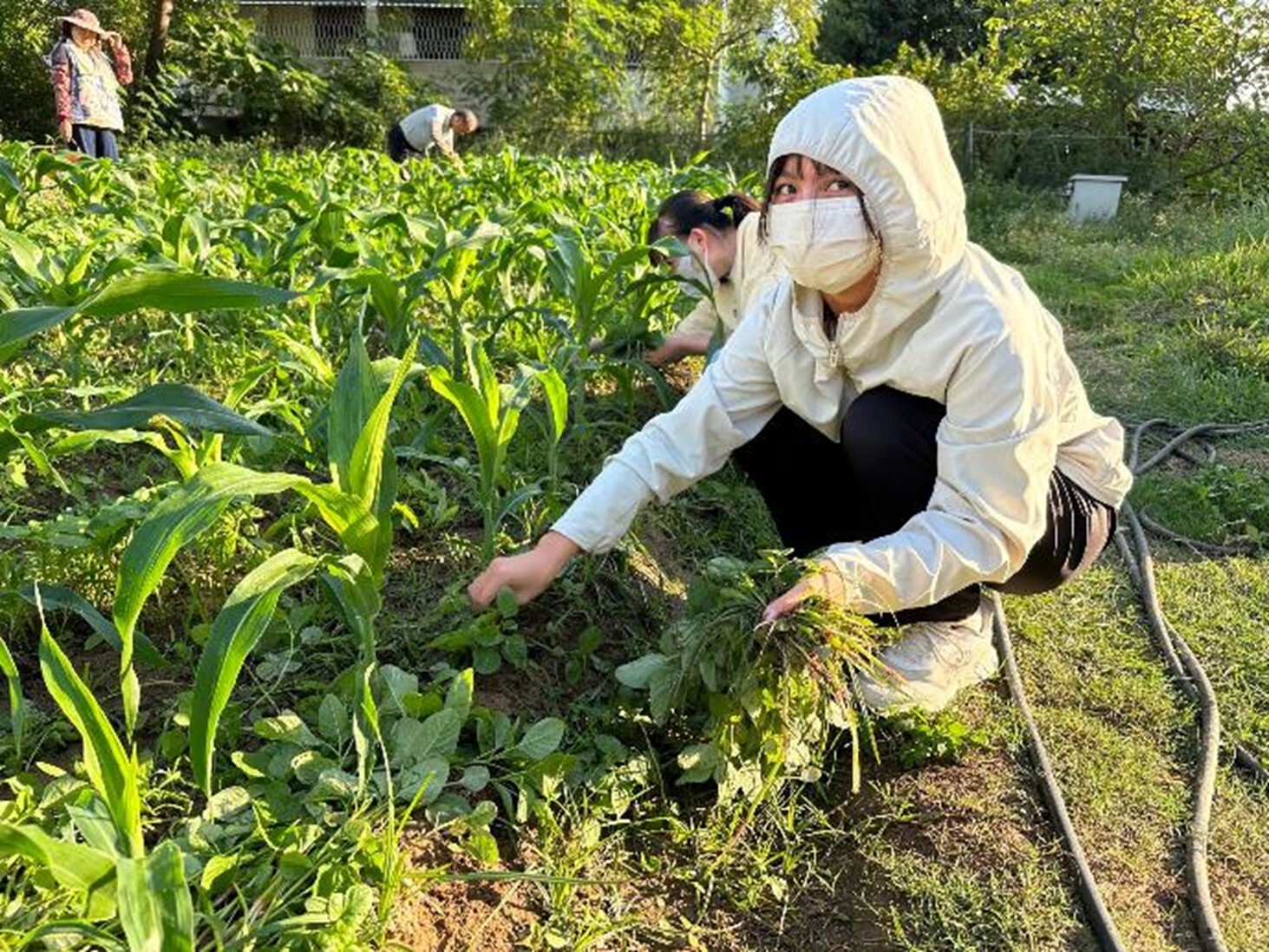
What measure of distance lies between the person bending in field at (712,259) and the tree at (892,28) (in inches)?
724

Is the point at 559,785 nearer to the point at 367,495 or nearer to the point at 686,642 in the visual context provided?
the point at 686,642

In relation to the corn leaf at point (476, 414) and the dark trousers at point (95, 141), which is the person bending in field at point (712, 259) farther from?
the dark trousers at point (95, 141)

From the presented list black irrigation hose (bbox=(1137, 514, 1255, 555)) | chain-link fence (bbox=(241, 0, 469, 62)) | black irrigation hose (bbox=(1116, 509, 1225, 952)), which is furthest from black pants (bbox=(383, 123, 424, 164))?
chain-link fence (bbox=(241, 0, 469, 62))

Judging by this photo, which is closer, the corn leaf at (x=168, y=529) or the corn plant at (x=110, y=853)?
the corn plant at (x=110, y=853)

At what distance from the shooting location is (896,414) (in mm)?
1724

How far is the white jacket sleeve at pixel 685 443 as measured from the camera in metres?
1.71

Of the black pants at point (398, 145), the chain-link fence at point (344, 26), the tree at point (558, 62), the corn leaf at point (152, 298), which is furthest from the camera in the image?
the chain-link fence at point (344, 26)

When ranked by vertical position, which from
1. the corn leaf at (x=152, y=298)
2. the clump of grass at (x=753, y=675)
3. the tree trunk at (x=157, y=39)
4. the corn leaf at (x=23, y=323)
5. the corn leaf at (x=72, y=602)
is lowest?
the clump of grass at (x=753, y=675)

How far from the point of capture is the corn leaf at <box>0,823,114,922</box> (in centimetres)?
88

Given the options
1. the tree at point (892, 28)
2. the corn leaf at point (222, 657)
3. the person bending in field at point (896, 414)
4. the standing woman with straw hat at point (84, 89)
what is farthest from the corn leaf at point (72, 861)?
the tree at point (892, 28)

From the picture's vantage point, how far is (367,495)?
53.4 inches

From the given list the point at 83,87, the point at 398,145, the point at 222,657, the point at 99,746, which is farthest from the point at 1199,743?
the point at 398,145

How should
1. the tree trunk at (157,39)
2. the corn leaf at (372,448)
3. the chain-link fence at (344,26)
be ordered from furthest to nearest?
1. the chain-link fence at (344,26)
2. the tree trunk at (157,39)
3. the corn leaf at (372,448)

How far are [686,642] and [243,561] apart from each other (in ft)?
2.92
